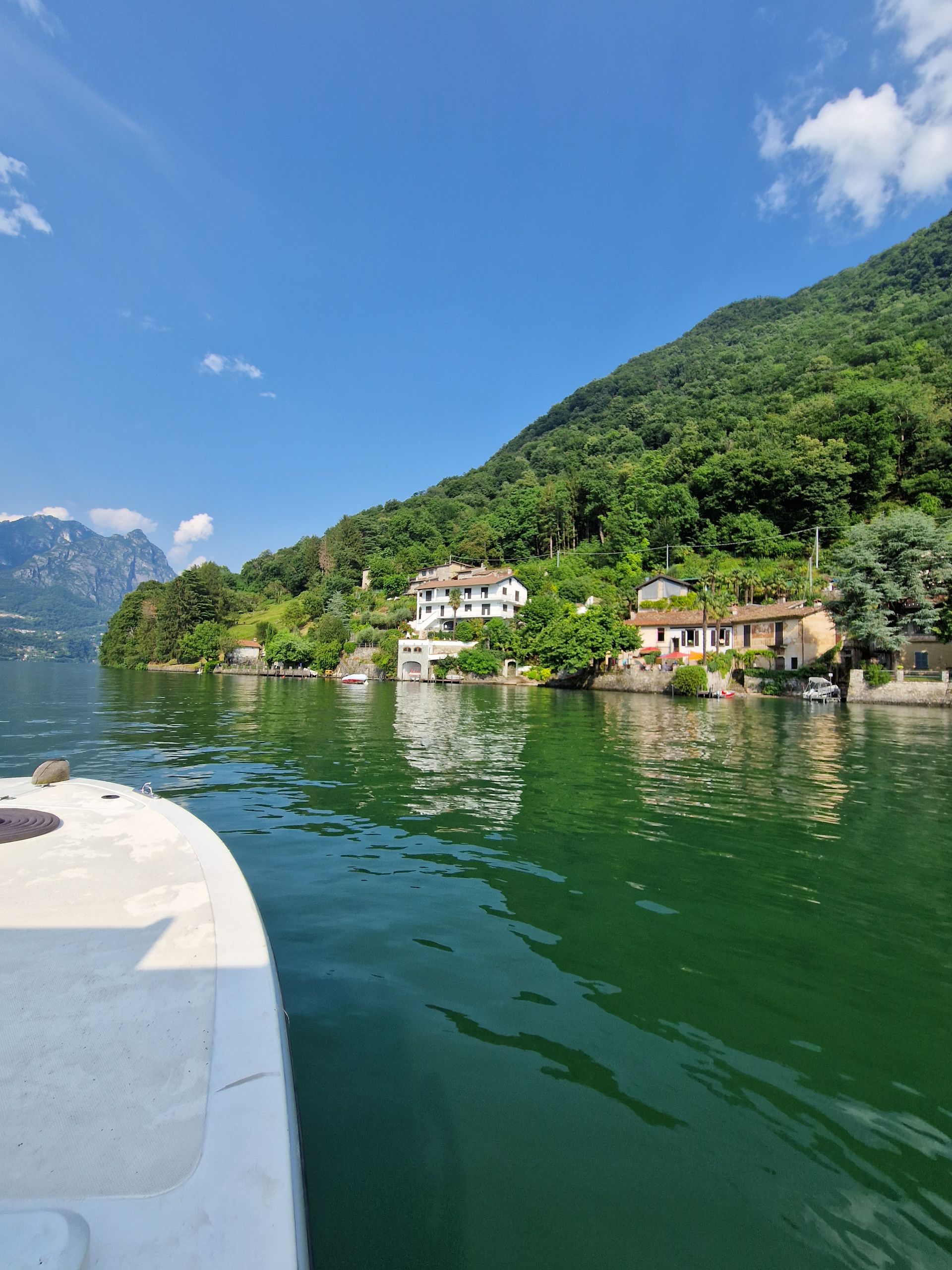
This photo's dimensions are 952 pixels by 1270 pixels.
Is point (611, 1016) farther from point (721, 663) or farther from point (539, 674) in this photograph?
point (539, 674)

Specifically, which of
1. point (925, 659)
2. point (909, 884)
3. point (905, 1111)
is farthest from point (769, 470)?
point (905, 1111)

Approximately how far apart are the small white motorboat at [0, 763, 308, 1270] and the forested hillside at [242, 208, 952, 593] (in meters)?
70.0

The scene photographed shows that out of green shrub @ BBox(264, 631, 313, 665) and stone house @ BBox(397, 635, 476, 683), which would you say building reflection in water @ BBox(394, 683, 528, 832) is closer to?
stone house @ BBox(397, 635, 476, 683)

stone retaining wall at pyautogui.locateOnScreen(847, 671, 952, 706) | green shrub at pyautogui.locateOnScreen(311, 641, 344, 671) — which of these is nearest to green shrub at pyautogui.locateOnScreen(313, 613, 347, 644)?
green shrub at pyautogui.locateOnScreen(311, 641, 344, 671)

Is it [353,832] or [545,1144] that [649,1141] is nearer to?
[545,1144]

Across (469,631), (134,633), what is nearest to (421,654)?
(469,631)

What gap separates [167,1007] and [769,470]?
76.1 meters

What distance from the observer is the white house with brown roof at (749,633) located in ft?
148

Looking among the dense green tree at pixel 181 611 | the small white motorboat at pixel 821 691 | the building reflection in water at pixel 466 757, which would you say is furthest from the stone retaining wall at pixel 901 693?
the dense green tree at pixel 181 611

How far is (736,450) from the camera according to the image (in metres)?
71.0

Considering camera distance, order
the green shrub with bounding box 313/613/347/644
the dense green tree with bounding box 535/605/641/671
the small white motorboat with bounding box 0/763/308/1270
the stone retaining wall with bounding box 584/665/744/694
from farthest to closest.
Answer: the green shrub with bounding box 313/613/347/644, the dense green tree with bounding box 535/605/641/671, the stone retaining wall with bounding box 584/665/744/694, the small white motorboat with bounding box 0/763/308/1270

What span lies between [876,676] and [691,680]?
37.4ft

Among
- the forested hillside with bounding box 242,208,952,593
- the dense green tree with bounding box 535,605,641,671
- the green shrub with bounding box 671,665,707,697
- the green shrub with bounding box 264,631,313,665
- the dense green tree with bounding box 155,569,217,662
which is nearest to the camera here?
the green shrub with bounding box 671,665,707,697

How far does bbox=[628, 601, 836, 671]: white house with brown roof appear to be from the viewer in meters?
45.0
